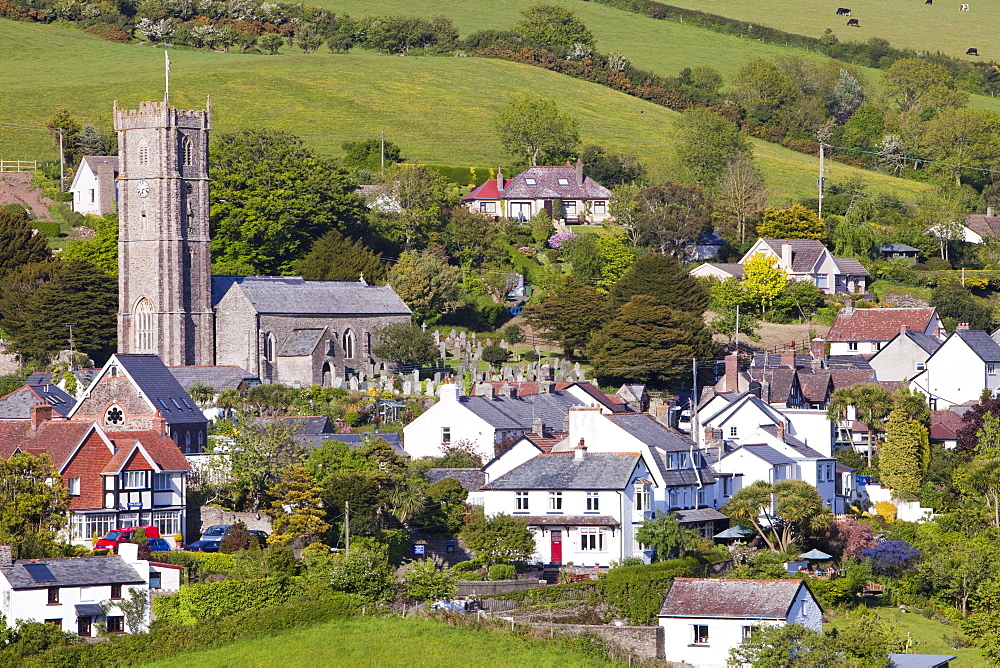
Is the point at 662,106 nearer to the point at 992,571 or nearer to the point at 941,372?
the point at 941,372

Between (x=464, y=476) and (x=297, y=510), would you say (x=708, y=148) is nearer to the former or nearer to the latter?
(x=464, y=476)

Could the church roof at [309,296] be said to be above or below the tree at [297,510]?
above

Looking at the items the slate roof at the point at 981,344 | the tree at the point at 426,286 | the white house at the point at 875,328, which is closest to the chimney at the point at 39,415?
the tree at the point at 426,286

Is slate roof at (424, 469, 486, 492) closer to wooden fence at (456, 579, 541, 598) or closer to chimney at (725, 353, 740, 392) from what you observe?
wooden fence at (456, 579, 541, 598)

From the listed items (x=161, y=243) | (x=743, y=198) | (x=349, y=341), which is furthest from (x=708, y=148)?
(x=161, y=243)

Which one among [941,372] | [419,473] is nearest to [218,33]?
[941,372]

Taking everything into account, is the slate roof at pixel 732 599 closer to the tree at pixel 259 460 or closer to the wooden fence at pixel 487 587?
the wooden fence at pixel 487 587
